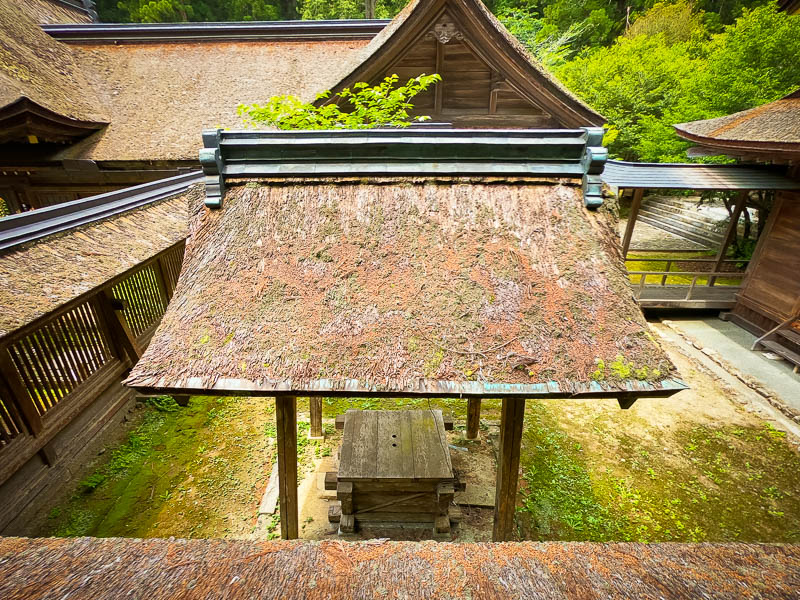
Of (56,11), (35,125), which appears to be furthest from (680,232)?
(56,11)

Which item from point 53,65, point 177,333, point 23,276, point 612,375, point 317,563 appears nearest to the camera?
point 317,563

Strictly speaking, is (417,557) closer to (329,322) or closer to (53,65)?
(329,322)

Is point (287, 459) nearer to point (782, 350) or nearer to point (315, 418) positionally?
point (315, 418)

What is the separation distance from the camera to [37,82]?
29.0 feet

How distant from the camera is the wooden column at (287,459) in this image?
3.02 metres

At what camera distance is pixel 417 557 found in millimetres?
1373

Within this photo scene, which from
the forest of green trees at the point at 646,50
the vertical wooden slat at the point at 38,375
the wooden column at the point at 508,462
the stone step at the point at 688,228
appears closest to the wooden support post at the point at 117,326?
the vertical wooden slat at the point at 38,375

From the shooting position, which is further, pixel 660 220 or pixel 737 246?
pixel 660 220

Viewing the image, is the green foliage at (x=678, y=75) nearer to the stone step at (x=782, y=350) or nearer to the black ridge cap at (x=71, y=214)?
the stone step at (x=782, y=350)

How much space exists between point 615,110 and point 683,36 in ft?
32.0

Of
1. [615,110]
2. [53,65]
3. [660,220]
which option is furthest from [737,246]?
[53,65]

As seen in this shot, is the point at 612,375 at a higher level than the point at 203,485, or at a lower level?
higher

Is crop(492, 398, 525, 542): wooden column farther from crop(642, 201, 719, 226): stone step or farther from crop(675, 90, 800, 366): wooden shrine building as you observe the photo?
crop(642, 201, 719, 226): stone step

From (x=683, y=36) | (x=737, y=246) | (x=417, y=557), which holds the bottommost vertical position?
(x=737, y=246)
